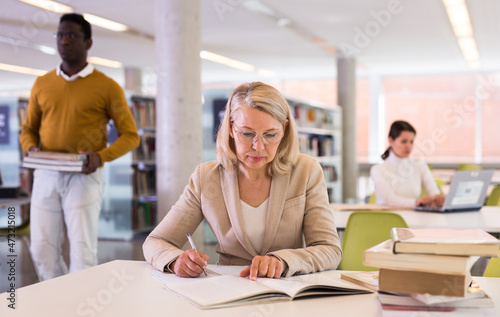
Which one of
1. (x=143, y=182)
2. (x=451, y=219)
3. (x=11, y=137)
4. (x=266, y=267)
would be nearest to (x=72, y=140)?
(x=266, y=267)

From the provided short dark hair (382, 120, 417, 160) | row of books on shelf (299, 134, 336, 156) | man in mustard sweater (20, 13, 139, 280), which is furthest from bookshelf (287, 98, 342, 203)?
man in mustard sweater (20, 13, 139, 280)

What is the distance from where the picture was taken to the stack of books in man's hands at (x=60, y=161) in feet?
9.05

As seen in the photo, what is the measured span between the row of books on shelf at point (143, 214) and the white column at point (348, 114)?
4.92 metres

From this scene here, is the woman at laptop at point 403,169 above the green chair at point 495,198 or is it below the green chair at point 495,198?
above

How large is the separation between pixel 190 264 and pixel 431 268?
27.8 inches

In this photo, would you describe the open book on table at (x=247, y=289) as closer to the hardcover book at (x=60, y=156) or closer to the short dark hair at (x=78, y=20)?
the hardcover book at (x=60, y=156)

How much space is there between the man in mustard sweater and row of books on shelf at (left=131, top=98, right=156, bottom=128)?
437 cm

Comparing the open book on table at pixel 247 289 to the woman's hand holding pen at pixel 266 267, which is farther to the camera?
the woman's hand holding pen at pixel 266 267

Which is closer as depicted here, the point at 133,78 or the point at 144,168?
the point at 144,168

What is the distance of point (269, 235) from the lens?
6.33 feet

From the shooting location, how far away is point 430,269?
1260 mm

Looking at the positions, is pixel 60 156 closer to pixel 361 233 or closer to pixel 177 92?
pixel 361 233

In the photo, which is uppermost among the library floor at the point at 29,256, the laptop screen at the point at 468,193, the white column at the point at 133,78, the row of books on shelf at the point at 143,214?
the white column at the point at 133,78

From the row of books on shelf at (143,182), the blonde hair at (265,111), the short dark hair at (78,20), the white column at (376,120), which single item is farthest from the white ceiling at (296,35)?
the blonde hair at (265,111)
